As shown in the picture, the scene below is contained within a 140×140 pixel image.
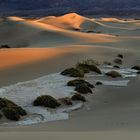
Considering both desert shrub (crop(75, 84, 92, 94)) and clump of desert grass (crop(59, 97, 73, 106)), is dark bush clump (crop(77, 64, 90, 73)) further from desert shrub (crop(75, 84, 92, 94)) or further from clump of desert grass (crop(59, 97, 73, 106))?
clump of desert grass (crop(59, 97, 73, 106))

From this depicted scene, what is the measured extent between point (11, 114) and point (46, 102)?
254 cm

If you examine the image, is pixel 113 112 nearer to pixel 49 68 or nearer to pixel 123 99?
pixel 123 99

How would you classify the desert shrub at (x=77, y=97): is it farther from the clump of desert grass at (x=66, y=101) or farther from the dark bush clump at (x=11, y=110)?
the dark bush clump at (x=11, y=110)

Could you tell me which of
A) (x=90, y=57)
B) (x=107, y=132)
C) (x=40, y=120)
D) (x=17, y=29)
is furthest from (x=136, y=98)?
(x=17, y=29)

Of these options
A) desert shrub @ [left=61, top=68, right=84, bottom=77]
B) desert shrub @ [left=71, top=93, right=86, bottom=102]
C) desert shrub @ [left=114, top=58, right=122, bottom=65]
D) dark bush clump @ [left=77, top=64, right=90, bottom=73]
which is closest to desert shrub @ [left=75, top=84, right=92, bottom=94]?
desert shrub @ [left=71, top=93, right=86, bottom=102]

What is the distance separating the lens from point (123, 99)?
23.5 metres

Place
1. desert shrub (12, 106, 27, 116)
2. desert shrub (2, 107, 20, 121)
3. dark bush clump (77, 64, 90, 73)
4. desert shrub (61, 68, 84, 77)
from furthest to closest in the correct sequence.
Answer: dark bush clump (77, 64, 90, 73), desert shrub (61, 68, 84, 77), desert shrub (12, 106, 27, 116), desert shrub (2, 107, 20, 121)

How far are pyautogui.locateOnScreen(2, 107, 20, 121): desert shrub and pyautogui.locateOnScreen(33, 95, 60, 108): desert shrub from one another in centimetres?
214

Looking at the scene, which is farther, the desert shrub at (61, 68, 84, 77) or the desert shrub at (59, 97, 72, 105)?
the desert shrub at (61, 68, 84, 77)

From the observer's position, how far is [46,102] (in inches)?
806

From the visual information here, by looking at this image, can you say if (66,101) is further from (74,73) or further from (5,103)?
(74,73)

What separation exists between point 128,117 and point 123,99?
4.50 meters

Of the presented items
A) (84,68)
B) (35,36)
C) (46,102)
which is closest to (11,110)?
(46,102)

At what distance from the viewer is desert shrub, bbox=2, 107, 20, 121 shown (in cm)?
1820
